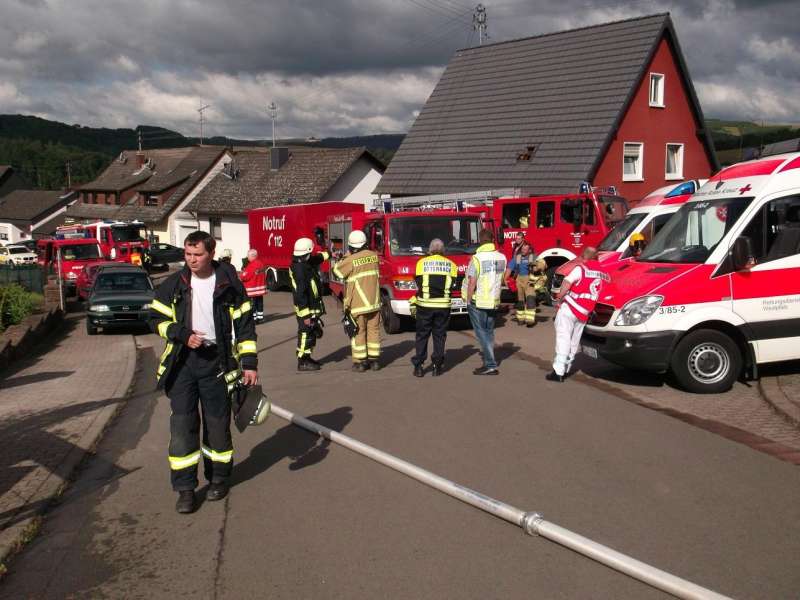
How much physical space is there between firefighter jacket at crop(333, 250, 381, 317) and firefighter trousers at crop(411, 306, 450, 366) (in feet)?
2.29

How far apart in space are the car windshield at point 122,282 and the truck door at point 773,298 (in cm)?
1416

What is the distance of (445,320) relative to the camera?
35.7 feet

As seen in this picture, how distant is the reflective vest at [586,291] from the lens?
9.66 meters

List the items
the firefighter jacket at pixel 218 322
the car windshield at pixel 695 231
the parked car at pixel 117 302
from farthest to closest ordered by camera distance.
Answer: the parked car at pixel 117 302 → the car windshield at pixel 695 231 → the firefighter jacket at pixel 218 322

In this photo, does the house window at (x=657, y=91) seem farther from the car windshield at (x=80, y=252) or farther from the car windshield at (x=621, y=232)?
the car windshield at (x=80, y=252)

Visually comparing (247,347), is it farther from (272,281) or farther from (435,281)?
(272,281)

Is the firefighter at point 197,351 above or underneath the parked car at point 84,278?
above

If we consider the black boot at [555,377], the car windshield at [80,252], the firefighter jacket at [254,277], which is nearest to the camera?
the black boot at [555,377]

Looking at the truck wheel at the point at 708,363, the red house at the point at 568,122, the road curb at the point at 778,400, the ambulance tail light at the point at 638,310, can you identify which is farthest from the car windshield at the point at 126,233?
the road curb at the point at 778,400

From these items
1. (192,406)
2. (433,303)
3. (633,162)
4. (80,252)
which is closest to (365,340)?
(433,303)

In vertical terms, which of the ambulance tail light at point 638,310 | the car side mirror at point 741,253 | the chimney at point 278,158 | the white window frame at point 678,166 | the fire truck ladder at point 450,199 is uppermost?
the chimney at point 278,158

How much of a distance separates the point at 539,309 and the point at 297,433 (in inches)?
463

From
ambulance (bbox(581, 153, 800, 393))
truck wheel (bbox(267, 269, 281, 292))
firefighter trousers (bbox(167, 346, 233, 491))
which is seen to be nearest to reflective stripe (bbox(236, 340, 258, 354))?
firefighter trousers (bbox(167, 346, 233, 491))

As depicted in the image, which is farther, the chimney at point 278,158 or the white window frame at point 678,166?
the chimney at point 278,158
